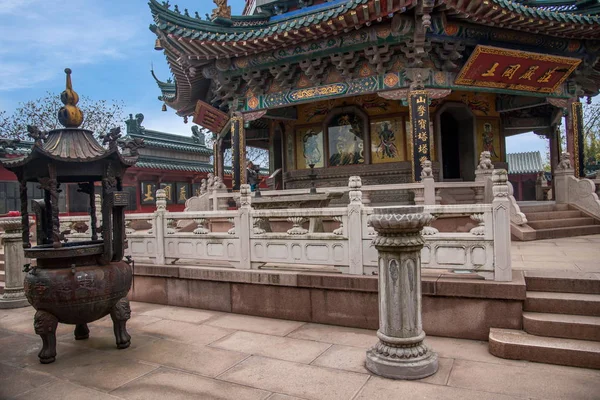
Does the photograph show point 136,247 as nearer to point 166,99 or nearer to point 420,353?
point 420,353

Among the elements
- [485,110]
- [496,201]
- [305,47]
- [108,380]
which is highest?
[305,47]

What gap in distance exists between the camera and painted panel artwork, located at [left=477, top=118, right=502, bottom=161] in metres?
12.3

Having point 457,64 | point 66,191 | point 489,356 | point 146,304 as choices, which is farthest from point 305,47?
point 66,191

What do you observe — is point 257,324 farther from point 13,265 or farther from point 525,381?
point 13,265

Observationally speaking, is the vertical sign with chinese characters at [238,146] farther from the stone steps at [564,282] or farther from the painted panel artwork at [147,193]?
the painted panel artwork at [147,193]

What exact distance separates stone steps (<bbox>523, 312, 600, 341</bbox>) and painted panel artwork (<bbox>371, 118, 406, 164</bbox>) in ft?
25.5

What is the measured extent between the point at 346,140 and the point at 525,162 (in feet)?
91.9

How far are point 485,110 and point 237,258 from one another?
967cm

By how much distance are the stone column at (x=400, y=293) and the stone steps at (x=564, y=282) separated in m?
1.65

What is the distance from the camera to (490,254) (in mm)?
4430

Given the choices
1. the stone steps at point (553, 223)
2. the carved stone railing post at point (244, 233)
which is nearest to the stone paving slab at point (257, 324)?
the carved stone railing post at point (244, 233)

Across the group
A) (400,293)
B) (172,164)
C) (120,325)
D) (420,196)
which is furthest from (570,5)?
(172,164)

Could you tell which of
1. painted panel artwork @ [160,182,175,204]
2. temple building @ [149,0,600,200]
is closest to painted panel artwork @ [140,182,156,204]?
painted panel artwork @ [160,182,175,204]

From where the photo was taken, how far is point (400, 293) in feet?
12.0
